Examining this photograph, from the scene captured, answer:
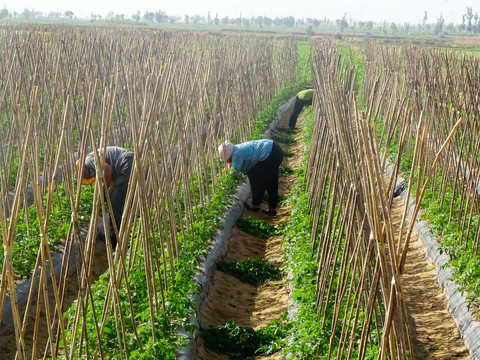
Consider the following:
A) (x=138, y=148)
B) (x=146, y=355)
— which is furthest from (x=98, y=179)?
(x=146, y=355)

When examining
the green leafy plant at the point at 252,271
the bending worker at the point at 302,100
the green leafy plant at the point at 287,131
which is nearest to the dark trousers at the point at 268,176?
the green leafy plant at the point at 252,271

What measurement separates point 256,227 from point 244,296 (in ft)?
5.76

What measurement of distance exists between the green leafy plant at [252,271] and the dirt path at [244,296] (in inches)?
2.1

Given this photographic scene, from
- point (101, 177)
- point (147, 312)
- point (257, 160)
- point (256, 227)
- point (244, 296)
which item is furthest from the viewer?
point (257, 160)

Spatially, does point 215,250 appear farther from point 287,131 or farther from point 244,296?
point 287,131

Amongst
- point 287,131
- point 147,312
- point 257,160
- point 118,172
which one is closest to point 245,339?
point 147,312

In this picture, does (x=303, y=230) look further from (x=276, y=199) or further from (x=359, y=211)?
(x=359, y=211)

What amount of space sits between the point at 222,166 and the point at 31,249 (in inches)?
135

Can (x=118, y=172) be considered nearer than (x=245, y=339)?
No

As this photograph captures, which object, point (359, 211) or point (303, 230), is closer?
point (359, 211)

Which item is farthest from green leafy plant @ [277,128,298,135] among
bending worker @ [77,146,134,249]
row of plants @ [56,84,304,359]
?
bending worker @ [77,146,134,249]

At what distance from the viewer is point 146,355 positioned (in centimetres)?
381

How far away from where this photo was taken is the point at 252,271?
6.34 m

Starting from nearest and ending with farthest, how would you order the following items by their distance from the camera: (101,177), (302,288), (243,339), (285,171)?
(101,177) < (243,339) < (302,288) < (285,171)
